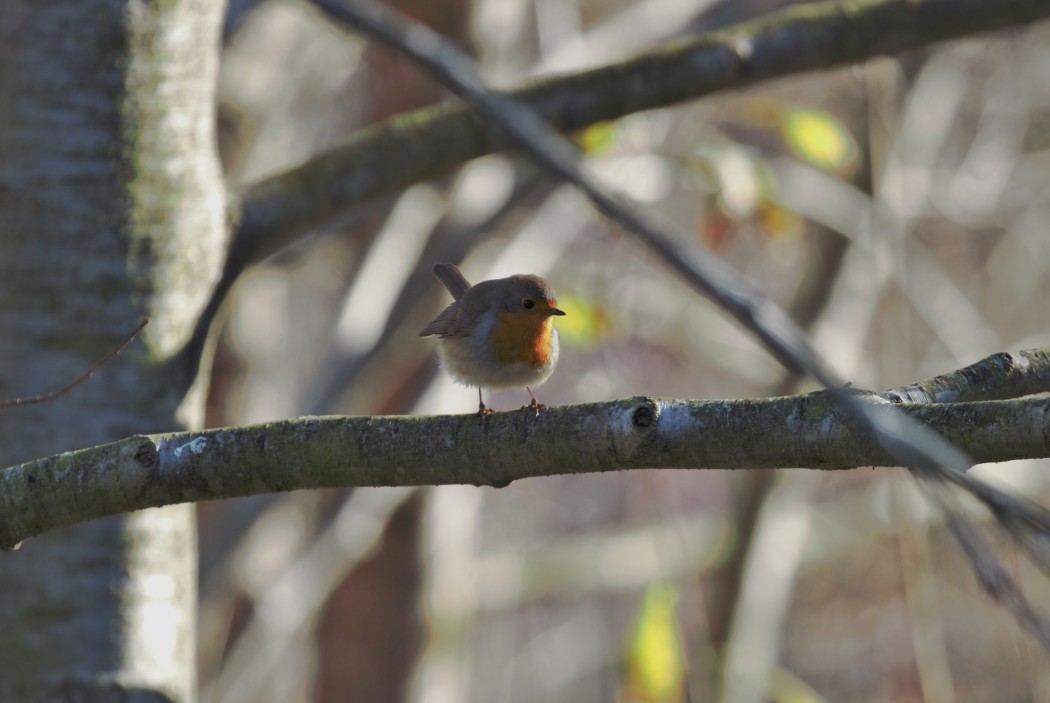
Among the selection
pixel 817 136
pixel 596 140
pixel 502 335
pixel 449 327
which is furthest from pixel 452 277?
pixel 817 136

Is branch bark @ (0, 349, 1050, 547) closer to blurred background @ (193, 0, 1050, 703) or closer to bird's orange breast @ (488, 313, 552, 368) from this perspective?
bird's orange breast @ (488, 313, 552, 368)

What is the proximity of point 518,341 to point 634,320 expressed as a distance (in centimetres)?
487

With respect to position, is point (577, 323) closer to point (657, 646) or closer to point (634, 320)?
point (657, 646)

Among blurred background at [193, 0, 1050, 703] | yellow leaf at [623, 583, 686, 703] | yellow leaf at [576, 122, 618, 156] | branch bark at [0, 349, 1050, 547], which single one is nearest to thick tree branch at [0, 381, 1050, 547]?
branch bark at [0, 349, 1050, 547]

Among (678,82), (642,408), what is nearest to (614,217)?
(642,408)

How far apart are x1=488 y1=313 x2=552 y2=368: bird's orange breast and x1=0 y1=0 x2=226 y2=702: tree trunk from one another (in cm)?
94

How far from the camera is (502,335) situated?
3.30 meters

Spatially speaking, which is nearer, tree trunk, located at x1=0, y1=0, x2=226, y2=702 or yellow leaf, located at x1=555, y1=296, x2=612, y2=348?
tree trunk, located at x1=0, y1=0, x2=226, y2=702

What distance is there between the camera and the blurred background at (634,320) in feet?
17.1

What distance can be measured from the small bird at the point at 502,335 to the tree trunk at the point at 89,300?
2.98ft

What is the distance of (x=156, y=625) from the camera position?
271 centimetres

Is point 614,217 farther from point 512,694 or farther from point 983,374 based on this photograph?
point 512,694

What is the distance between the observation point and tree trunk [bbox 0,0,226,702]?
2654mm

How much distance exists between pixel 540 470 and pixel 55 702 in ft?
5.00
